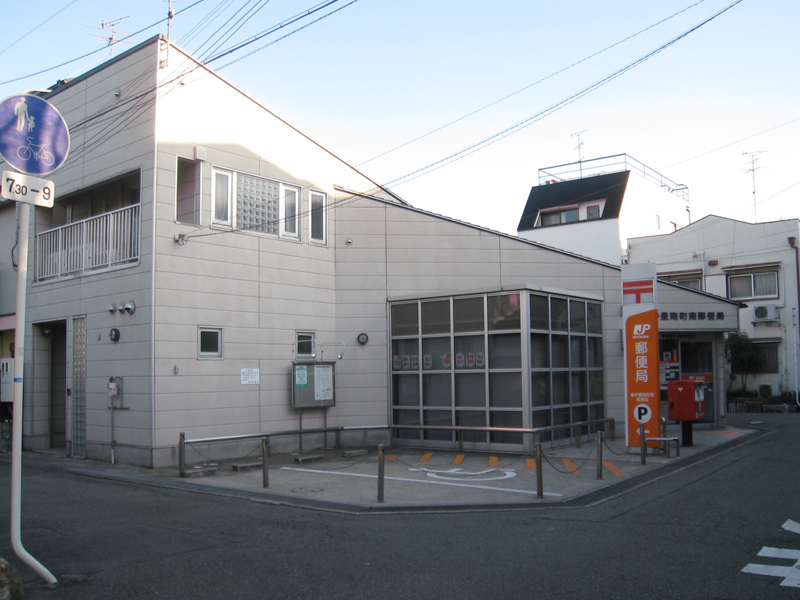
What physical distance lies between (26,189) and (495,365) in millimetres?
11169

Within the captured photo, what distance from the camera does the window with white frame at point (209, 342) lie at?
14391 mm

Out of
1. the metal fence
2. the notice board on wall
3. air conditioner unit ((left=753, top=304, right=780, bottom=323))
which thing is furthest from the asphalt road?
air conditioner unit ((left=753, top=304, right=780, bottom=323))

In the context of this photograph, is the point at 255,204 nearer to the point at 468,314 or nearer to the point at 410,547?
the point at 468,314

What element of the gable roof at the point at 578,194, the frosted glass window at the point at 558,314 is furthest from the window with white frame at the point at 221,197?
the gable roof at the point at 578,194

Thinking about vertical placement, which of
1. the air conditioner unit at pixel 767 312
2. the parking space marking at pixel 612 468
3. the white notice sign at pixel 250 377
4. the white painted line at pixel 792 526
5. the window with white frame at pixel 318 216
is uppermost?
the window with white frame at pixel 318 216

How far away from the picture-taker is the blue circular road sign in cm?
636

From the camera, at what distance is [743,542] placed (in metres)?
7.21

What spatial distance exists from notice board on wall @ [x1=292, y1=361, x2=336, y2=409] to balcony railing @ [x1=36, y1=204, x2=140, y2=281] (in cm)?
452

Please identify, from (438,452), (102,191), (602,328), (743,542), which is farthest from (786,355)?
(102,191)

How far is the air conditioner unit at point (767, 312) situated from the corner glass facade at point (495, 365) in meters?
16.1

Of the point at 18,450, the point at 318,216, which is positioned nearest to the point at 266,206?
the point at 318,216

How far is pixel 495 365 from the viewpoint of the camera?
1567 cm

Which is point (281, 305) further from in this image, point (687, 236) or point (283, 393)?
point (687, 236)

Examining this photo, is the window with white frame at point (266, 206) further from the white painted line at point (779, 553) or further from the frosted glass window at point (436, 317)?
the white painted line at point (779, 553)
